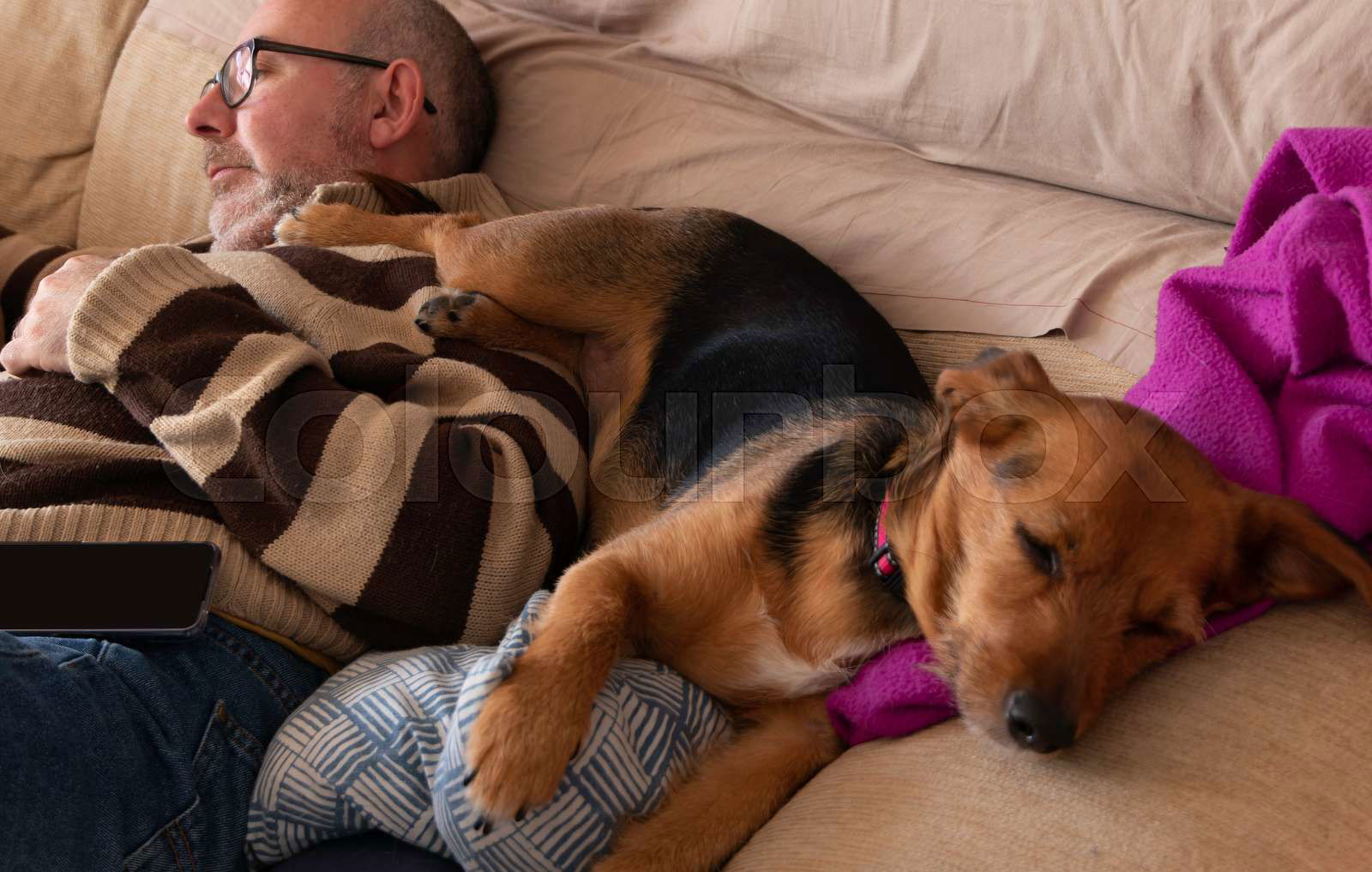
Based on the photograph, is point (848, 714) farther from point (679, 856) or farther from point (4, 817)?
point (4, 817)

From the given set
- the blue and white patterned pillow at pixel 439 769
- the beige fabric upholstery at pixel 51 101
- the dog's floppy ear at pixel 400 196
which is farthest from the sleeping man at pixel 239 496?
the beige fabric upholstery at pixel 51 101

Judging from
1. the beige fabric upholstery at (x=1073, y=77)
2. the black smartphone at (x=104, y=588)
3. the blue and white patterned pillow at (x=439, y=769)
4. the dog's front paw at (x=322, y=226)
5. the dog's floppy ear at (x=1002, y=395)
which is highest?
the beige fabric upholstery at (x=1073, y=77)

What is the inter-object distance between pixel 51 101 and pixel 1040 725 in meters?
3.10

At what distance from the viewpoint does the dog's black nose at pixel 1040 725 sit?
1166mm

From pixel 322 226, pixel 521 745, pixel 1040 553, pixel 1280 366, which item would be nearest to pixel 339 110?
pixel 322 226

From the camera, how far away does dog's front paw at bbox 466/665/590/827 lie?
121cm

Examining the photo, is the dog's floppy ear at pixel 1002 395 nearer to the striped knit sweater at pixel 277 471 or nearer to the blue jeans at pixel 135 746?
the striped knit sweater at pixel 277 471

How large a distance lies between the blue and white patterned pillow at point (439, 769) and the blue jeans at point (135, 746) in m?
0.07

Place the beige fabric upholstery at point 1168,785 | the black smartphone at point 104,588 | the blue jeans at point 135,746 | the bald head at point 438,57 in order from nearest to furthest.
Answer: the beige fabric upholstery at point 1168,785 < the blue jeans at point 135,746 < the black smartphone at point 104,588 < the bald head at point 438,57

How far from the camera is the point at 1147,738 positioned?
117cm

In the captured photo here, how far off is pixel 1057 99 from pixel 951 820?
4.36 ft

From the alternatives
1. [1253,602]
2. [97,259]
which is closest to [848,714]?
[1253,602]

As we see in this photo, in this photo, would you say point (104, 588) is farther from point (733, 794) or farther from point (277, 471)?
point (733, 794)

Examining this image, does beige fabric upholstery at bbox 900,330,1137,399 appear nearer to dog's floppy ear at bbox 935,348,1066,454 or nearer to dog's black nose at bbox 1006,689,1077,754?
dog's floppy ear at bbox 935,348,1066,454
